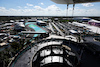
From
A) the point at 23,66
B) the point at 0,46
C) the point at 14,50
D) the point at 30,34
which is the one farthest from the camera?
the point at 30,34

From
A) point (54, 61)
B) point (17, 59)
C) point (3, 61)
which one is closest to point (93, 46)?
point (54, 61)

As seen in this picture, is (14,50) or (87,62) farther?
(14,50)

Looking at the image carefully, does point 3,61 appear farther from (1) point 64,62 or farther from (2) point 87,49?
(2) point 87,49

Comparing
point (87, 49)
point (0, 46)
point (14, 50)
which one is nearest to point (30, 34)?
point (0, 46)

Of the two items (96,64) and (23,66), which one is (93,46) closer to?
(96,64)

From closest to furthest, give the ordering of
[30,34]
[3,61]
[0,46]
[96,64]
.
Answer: [96,64] < [3,61] < [0,46] < [30,34]

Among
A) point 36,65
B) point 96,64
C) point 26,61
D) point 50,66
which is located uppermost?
point 26,61

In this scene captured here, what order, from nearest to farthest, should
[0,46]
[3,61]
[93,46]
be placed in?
[93,46] < [3,61] < [0,46]

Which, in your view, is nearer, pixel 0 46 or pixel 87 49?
pixel 87 49

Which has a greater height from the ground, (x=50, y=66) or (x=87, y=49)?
(x=87, y=49)
